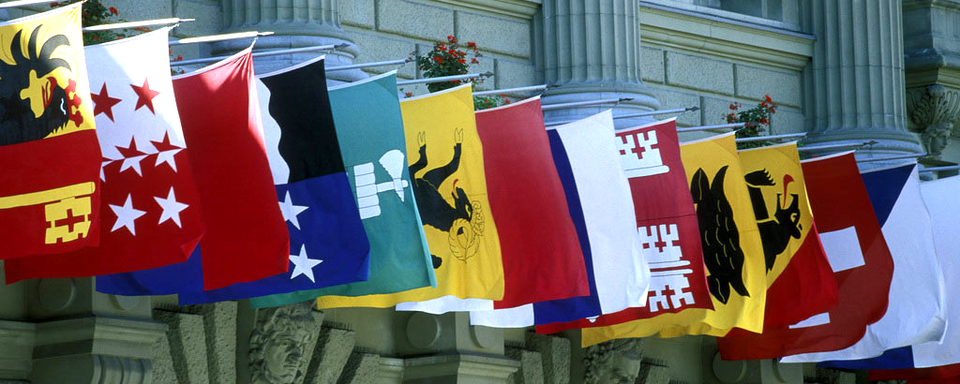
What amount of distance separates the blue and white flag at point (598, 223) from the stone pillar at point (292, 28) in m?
2.41

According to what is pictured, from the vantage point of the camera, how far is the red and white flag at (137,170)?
14992 millimetres

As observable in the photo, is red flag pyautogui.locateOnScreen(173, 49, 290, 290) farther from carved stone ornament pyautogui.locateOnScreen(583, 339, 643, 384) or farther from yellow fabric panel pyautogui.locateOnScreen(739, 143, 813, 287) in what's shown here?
yellow fabric panel pyautogui.locateOnScreen(739, 143, 813, 287)

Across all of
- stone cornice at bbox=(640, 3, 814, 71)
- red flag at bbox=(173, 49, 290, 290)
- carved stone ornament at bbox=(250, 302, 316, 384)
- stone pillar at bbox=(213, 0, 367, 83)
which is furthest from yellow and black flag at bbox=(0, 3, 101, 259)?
stone cornice at bbox=(640, 3, 814, 71)

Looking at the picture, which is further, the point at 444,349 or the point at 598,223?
the point at 444,349

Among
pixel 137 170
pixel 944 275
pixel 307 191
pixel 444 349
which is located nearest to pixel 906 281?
pixel 944 275

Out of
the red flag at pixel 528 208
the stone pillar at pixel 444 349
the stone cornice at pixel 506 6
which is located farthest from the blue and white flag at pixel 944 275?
the red flag at pixel 528 208

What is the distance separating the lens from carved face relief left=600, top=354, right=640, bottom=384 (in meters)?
23.6

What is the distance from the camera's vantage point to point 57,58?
14250mm

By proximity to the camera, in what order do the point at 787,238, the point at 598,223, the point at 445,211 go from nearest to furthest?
the point at 445,211
the point at 598,223
the point at 787,238

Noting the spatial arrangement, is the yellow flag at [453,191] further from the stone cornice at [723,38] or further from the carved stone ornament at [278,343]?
the stone cornice at [723,38]

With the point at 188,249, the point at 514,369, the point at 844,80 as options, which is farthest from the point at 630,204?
the point at 844,80

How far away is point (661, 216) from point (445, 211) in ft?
11.6

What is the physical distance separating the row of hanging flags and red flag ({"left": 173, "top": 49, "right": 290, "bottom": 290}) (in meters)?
0.02

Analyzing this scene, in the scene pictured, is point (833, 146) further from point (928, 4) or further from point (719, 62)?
point (928, 4)
